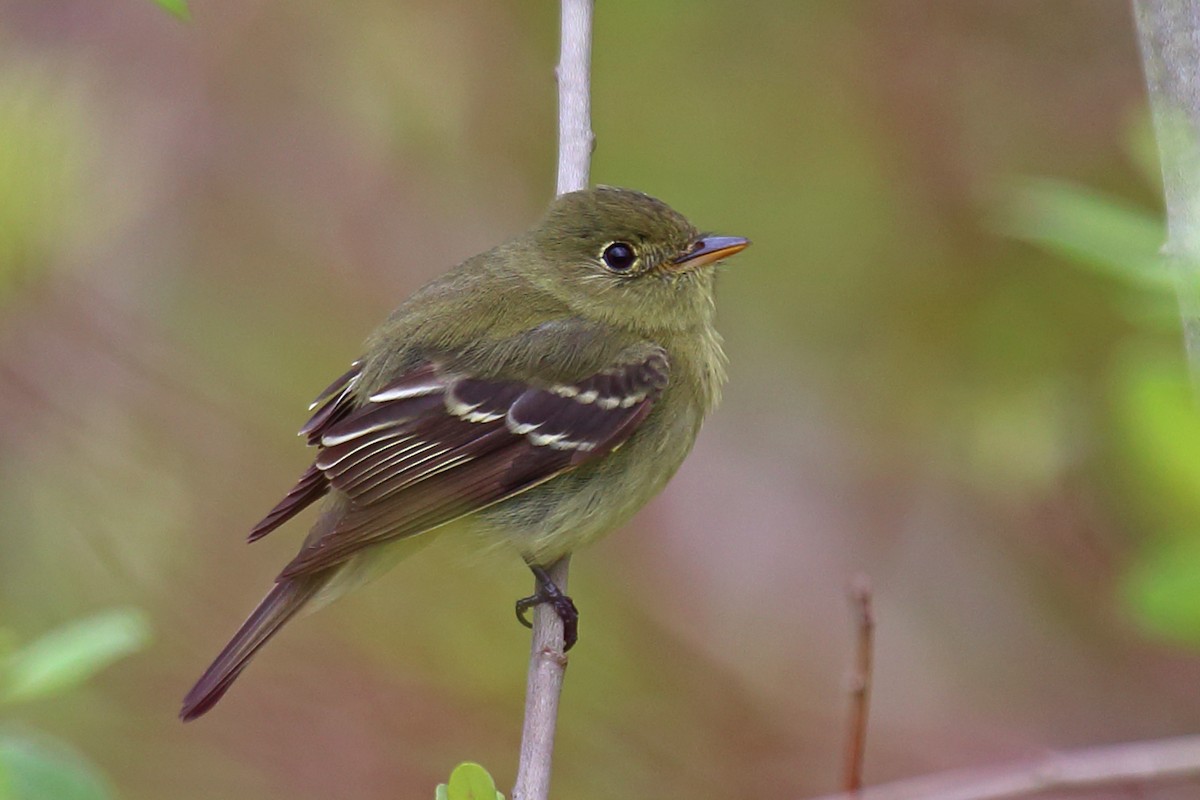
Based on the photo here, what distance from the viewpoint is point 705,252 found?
161 inches

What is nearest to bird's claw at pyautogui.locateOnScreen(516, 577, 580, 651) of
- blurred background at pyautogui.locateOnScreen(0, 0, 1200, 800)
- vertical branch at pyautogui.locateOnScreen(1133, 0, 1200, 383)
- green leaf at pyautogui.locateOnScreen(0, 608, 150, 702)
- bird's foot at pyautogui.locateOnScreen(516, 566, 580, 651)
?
bird's foot at pyautogui.locateOnScreen(516, 566, 580, 651)

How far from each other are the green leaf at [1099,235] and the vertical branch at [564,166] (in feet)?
5.19

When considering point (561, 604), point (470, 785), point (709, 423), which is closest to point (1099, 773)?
point (470, 785)

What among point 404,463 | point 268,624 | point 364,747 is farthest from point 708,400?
point 364,747

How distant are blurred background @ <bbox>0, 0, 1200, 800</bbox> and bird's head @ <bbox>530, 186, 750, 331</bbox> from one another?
107cm

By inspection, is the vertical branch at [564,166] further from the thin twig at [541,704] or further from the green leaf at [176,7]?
the green leaf at [176,7]

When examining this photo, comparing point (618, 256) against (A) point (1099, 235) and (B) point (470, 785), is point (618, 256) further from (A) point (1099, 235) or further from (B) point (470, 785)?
(A) point (1099, 235)

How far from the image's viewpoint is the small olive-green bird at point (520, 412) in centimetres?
359

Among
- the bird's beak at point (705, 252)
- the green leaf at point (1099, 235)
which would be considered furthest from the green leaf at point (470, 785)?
the bird's beak at point (705, 252)

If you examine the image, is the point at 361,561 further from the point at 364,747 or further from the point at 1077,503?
the point at 1077,503

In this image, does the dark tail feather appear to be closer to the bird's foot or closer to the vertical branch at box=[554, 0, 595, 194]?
the bird's foot

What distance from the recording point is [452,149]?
5598mm

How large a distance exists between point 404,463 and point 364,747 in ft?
4.90

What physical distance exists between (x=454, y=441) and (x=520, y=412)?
20 centimetres
